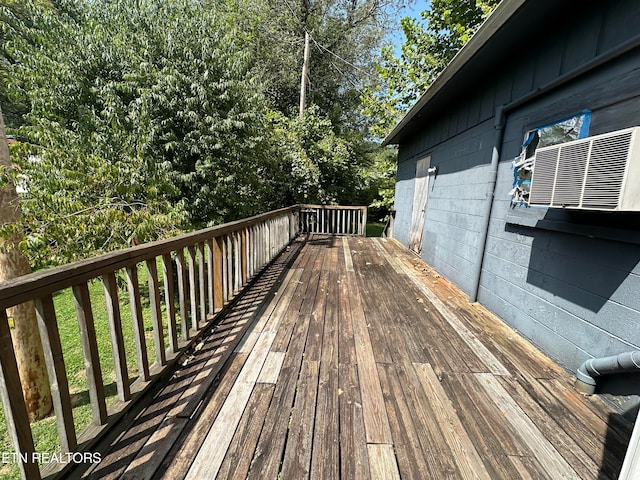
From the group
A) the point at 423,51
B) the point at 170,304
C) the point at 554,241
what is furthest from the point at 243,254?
the point at 423,51

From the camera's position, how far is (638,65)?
5.28ft

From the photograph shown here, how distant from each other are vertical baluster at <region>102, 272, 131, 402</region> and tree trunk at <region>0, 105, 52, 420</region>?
144 centimetres

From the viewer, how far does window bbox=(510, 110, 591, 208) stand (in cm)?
200

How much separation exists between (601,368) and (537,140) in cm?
184

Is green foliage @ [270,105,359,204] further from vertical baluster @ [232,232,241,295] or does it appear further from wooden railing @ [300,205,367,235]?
vertical baluster @ [232,232,241,295]

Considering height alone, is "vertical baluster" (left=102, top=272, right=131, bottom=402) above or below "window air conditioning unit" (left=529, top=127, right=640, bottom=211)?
below

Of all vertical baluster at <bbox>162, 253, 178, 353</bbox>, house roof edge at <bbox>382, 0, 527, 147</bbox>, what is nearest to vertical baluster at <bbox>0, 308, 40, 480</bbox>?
vertical baluster at <bbox>162, 253, 178, 353</bbox>

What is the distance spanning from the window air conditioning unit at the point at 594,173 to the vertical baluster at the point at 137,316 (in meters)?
2.58

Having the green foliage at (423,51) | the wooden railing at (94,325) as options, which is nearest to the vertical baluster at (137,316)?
the wooden railing at (94,325)

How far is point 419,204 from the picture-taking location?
5.84m

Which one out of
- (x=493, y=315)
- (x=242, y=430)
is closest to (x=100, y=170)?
(x=242, y=430)

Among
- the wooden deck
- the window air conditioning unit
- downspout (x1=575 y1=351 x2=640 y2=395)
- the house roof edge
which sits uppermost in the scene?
the house roof edge

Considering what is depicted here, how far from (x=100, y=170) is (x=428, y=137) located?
17.8ft

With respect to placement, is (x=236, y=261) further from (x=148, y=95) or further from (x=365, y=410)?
(x=148, y=95)
